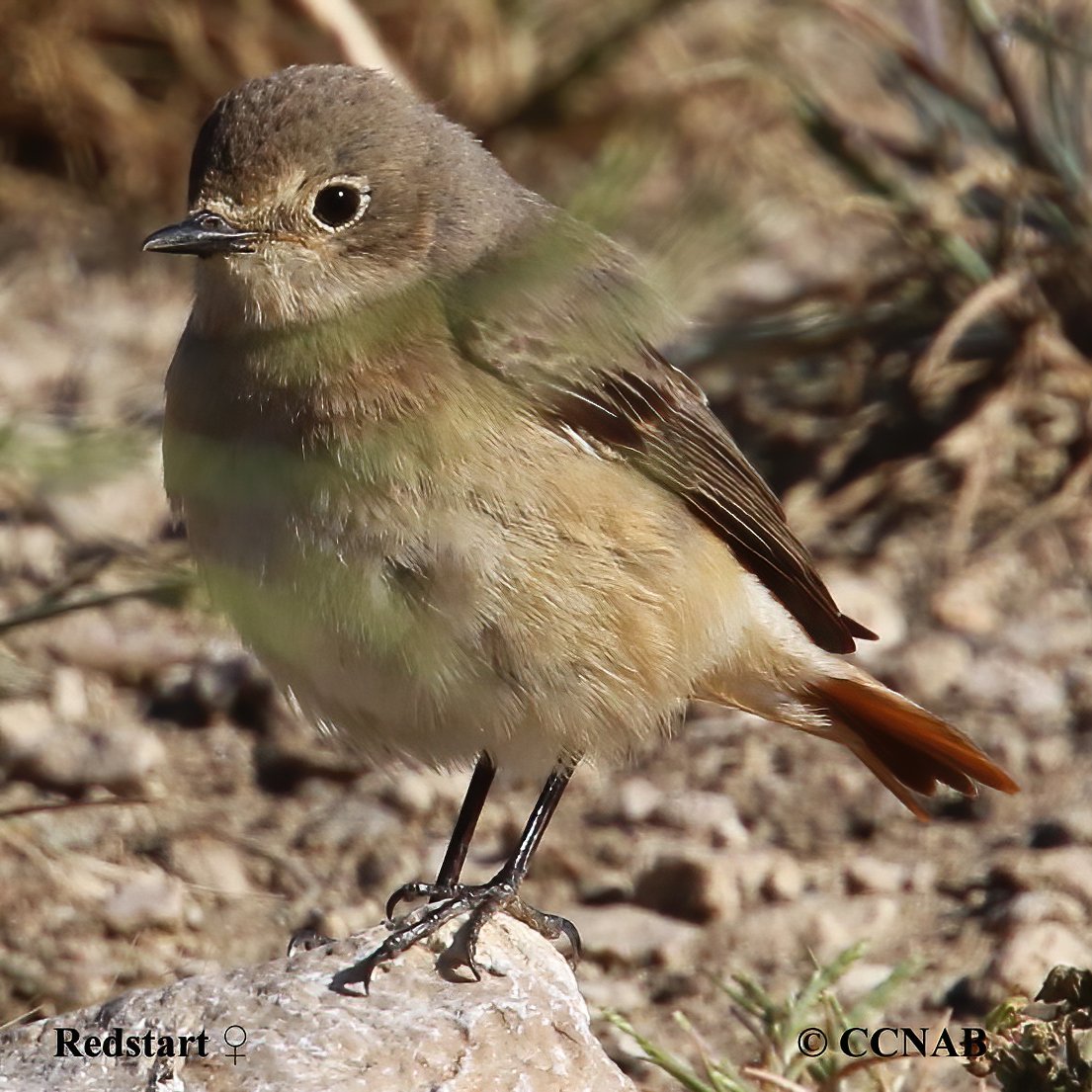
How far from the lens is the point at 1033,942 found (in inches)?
191

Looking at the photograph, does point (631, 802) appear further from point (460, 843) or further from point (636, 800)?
point (460, 843)

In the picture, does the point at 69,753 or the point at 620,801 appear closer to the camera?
the point at 69,753

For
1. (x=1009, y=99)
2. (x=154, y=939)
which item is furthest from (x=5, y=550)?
(x=1009, y=99)

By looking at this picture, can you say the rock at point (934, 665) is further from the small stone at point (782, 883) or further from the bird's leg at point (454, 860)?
the bird's leg at point (454, 860)

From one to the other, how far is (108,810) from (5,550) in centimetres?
145

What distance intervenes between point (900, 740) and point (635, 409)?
1132 millimetres

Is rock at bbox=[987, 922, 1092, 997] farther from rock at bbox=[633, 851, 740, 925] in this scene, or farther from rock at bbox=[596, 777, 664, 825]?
rock at bbox=[596, 777, 664, 825]

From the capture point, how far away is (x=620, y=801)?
231 inches

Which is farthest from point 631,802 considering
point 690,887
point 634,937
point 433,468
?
point 433,468

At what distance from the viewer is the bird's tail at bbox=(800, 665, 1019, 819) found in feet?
16.3

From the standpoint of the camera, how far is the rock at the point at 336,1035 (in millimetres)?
3473

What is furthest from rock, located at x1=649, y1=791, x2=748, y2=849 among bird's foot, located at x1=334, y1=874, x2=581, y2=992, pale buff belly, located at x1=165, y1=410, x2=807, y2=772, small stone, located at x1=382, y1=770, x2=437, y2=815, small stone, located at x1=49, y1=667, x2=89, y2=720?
small stone, located at x1=49, y1=667, x2=89, y2=720

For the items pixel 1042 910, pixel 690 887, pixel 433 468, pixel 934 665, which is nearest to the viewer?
pixel 433 468

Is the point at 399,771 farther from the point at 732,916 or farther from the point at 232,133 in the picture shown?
the point at 232,133
